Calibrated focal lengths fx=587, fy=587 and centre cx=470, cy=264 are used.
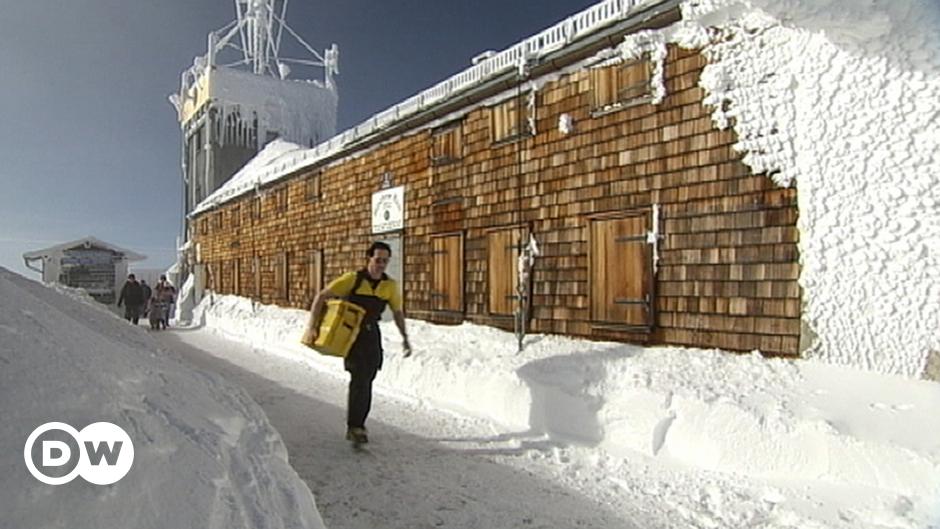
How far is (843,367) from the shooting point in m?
5.14

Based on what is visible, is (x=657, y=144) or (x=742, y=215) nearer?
(x=742, y=215)

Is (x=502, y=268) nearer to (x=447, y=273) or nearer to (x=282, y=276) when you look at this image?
(x=447, y=273)

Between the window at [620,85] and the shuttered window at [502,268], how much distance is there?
224 centimetres

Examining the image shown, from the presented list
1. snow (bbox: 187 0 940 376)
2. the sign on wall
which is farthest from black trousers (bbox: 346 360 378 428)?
the sign on wall

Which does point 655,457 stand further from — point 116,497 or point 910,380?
point 116,497

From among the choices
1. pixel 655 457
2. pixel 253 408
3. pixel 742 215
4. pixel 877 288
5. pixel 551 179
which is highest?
pixel 551 179

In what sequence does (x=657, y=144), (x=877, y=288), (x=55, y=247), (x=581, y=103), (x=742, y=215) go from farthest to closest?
(x=55, y=247), (x=581, y=103), (x=657, y=144), (x=742, y=215), (x=877, y=288)

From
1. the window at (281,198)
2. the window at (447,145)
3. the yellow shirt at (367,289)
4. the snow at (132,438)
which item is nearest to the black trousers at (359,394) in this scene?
the yellow shirt at (367,289)

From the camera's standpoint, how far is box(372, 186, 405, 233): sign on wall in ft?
38.5

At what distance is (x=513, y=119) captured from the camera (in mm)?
9008

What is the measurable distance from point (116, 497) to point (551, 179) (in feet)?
23.7

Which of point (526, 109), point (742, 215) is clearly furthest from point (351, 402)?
point (526, 109)

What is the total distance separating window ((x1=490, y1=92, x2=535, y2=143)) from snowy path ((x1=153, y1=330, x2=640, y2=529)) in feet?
14.1

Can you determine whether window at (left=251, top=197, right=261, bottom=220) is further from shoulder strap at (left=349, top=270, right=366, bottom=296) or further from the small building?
shoulder strap at (left=349, top=270, right=366, bottom=296)
